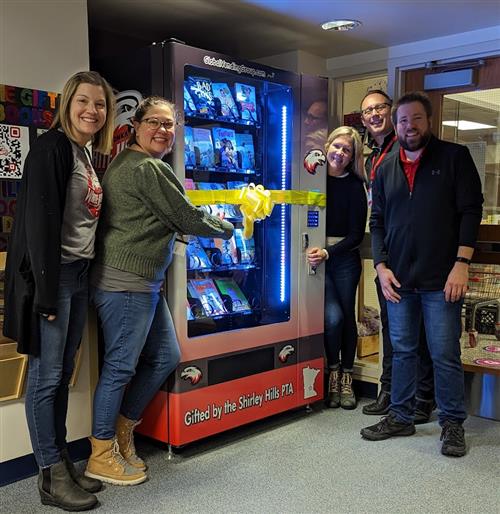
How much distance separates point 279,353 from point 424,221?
1023 mm

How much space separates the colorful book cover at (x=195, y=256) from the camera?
284cm

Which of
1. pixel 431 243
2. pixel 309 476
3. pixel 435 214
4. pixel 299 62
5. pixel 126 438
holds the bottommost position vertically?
pixel 309 476

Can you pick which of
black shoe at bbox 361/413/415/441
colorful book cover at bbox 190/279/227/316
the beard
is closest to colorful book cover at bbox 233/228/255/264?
colorful book cover at bbox 190/279/227/316

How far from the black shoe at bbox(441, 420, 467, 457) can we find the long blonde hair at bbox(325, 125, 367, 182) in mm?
1435

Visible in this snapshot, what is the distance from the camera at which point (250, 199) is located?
9.46ft

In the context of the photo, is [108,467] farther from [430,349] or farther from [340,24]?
[340,24]

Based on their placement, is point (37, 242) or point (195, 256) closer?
point (37, 242)

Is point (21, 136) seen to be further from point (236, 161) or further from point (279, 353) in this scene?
point (279, 353)

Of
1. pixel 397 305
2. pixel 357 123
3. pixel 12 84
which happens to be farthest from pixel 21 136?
pixel 357 123

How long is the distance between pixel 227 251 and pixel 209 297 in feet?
0.85

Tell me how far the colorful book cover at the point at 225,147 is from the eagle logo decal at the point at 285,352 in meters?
1.00

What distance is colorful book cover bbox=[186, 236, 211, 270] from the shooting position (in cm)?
284

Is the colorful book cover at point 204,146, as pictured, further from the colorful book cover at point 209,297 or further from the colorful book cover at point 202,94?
the colorful book cover at point 209,297

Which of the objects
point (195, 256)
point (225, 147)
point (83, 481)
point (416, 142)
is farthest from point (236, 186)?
point (83, 481)
